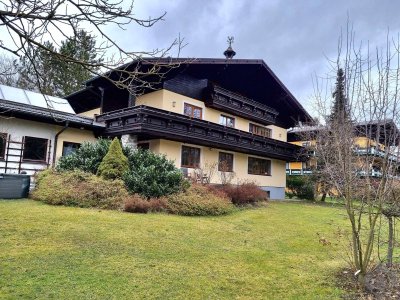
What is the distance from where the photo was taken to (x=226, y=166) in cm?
2228

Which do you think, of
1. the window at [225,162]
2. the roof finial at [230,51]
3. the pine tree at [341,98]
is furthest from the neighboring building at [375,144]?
the roof finial at [230,51]

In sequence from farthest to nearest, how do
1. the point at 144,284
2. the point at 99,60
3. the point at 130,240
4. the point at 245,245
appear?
the point at 245,245, the point at 130,240, the point at 144,284, the point at 99,60

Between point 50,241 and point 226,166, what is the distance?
16.2 metres

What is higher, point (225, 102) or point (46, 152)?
point (225, 102)

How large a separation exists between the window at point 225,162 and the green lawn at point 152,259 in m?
11.2

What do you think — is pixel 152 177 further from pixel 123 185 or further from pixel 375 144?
pixel 375 144

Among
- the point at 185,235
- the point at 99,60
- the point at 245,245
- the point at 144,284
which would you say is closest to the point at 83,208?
the point at 185,235

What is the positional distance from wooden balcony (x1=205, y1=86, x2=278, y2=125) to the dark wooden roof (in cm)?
81

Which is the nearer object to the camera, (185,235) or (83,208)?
(185,235)

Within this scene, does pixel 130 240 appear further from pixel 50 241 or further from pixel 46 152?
pixel 46 152

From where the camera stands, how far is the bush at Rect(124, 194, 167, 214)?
1151cm

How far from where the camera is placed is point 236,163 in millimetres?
23766

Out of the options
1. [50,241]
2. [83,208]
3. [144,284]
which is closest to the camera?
[144,284]

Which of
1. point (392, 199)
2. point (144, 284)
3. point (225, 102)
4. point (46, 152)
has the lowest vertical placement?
point (144, 284)
